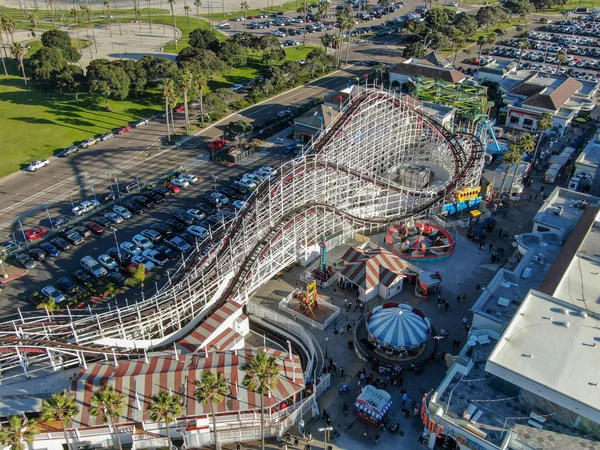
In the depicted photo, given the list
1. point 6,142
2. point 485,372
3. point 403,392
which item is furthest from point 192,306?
point 6,142

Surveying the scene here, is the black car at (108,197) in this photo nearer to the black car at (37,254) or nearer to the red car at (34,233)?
the red car at (34,233)

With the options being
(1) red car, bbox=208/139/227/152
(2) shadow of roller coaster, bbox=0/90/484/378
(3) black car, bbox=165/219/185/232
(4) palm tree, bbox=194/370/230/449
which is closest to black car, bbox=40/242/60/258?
(2) shadow of roller coaster, bbox=0/90/484/378

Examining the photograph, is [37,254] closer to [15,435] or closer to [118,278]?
[118,278]

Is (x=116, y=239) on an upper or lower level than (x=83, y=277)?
upper

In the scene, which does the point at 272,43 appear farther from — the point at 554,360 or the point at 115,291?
the point at 554,360

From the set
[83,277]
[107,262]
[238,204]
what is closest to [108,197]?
[107,262]

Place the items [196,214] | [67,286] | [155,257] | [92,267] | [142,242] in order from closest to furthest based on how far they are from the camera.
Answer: [67,286] → [92,267] → [155,257] → [142,242] → [196,214]
